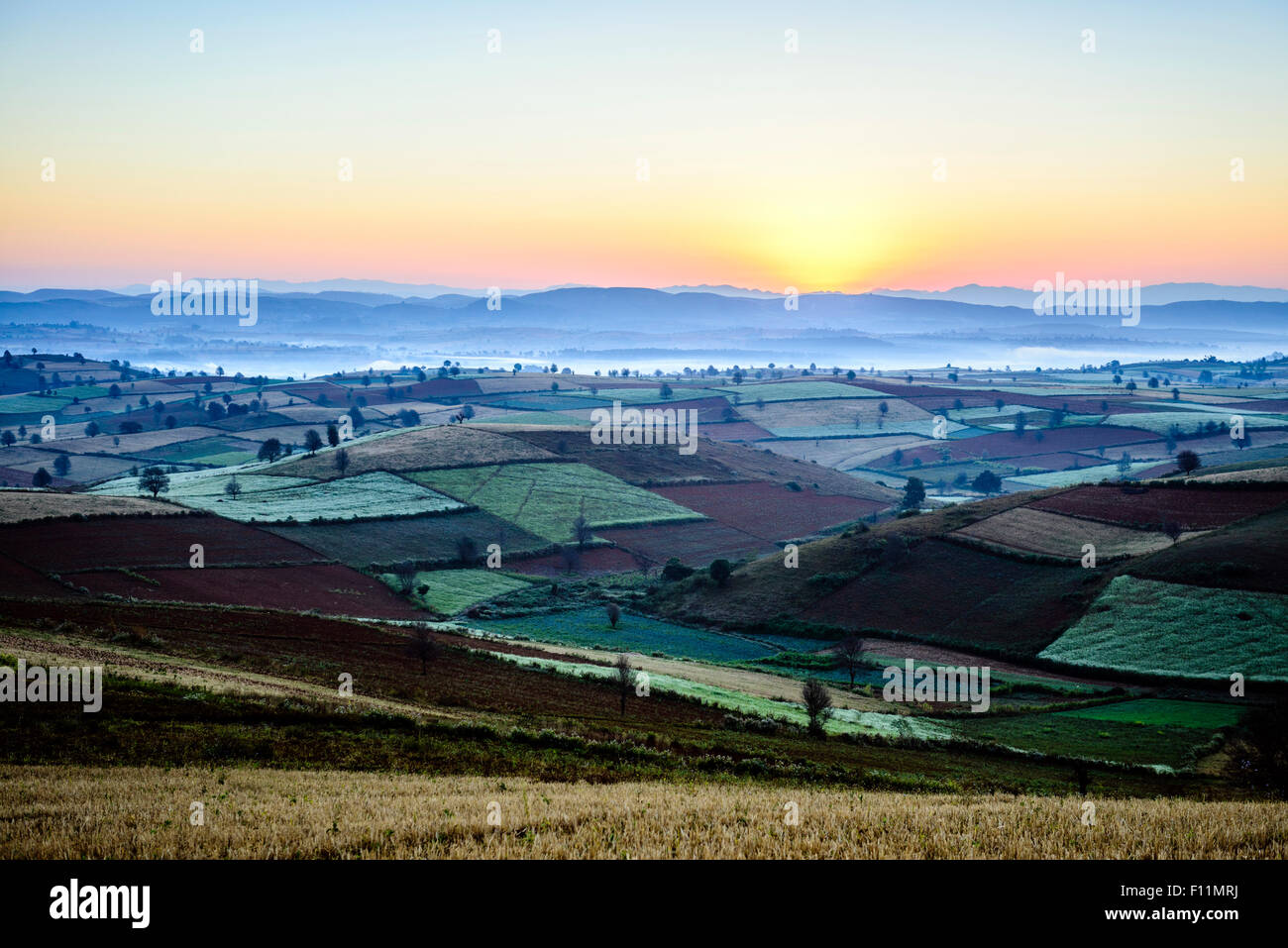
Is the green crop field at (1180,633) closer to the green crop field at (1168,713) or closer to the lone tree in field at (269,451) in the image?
the green crop field at (1168,713)

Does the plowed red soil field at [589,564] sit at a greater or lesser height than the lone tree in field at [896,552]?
lesser

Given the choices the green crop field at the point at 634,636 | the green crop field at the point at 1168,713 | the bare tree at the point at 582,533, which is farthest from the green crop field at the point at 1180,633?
the bare tree at the point at 582,533

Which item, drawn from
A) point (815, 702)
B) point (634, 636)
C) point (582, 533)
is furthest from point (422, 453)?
point (815, 702)

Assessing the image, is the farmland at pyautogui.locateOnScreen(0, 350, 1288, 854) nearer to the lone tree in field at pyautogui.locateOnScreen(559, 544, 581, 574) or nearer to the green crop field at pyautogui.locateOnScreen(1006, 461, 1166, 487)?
the lone tree in field at pyautogui.locateOnScreen(559, 544, 581, 574)

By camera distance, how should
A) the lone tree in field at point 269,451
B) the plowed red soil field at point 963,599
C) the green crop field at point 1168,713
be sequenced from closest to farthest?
the green crop field at point 1168,713 → the plowed red soil field at point 963,599 → the lone tree in field at point 269,451

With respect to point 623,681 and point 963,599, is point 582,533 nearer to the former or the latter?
point 963,599

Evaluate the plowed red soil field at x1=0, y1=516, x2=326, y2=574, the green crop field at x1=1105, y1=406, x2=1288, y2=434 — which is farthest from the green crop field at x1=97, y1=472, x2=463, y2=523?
the green crop field at x1=1105, y1=406, x2=1288, y2=434

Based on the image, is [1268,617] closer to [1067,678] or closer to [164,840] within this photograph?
[1067,678]
